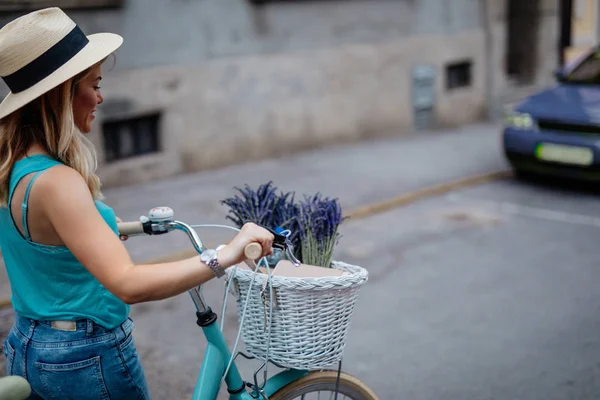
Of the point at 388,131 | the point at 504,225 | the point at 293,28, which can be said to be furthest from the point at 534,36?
the point at 504,225

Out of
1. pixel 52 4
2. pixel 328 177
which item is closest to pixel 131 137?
pixel 52 4

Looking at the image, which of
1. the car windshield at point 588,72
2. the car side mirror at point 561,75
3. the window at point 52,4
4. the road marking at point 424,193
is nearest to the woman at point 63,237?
the road marking at point 424,193

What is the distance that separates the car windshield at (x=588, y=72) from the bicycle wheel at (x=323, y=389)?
23.4 ft

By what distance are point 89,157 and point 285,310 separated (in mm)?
679

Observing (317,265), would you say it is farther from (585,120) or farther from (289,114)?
(289,114)

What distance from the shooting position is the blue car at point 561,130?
309 inches

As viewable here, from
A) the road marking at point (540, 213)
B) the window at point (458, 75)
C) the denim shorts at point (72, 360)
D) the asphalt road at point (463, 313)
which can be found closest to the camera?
the denim shorts at point (72, 360)

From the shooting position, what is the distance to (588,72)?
883 cm

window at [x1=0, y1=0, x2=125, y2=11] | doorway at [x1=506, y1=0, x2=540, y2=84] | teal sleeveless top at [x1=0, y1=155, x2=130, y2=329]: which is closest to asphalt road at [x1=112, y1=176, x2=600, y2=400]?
teal sleeveless top at [x1=0, y1=155, x2=130, y2=329]

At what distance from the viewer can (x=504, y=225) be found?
6.92 m

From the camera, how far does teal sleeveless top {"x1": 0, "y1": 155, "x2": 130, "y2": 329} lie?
6.35 feet

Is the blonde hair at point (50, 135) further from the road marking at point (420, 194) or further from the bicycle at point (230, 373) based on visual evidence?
the road marking at point (420, 194)

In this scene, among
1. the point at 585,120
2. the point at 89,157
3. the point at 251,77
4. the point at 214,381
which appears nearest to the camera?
the point at 89,157

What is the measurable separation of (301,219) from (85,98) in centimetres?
76
